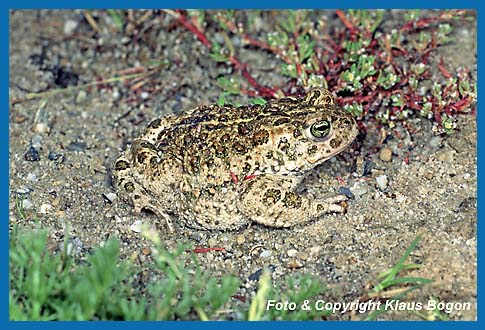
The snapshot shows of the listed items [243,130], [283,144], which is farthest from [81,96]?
[283,144]

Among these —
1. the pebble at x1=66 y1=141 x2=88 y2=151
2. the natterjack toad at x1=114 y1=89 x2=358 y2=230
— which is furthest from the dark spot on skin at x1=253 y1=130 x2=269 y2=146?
the pebble at x1=66 y1=141 x2=88 y2=151

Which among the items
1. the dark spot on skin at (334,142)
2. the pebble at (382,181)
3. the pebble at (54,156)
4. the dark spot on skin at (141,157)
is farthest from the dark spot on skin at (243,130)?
the pebble at (54,156)

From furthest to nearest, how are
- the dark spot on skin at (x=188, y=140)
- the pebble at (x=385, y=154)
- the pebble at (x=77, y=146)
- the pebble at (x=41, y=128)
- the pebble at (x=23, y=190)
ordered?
1. the pebble at (x=41, y=128)
2. the pebble at (x=77, y=146)
3. the pebble at (x=385, y=154)
4. the pebble at (x=23, y=190)
5. the dark spot on skin at (x=188, y=140)

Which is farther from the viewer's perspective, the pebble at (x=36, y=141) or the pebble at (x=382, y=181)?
the pebble at (x=36, y=141)

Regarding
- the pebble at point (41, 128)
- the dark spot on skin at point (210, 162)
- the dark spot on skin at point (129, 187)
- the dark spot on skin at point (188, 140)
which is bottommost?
the dark spot on skin at point (129, 187)

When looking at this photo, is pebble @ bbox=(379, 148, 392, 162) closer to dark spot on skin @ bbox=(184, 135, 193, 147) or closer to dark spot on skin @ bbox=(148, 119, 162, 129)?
dark spot on skin @ bbox=(184, 135, 193, 147)

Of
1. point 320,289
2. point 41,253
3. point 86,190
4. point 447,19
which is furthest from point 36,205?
point 447,19

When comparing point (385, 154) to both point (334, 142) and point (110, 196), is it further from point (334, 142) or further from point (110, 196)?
point (110, 196)

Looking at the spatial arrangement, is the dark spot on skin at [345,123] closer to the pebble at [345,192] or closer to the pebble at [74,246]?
the pebble at [345,192]
